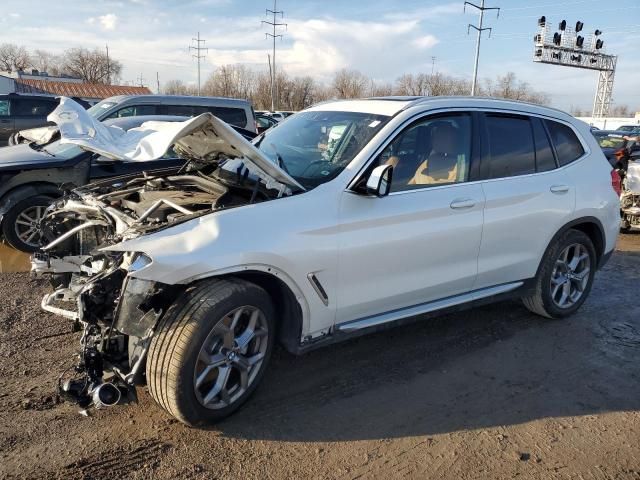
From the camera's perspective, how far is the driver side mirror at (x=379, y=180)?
333cm

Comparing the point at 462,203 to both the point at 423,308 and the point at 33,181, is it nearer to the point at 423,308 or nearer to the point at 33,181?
the point at 423,308

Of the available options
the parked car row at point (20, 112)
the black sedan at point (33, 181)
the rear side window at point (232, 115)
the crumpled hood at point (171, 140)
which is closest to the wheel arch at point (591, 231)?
the crumpled hood at point (171, 140)

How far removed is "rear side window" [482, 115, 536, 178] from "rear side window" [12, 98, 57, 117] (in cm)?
1355

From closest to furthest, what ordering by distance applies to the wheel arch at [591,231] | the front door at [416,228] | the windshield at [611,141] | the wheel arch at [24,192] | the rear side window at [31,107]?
1. the front door at [416,228]
2. the wheel arch at [591,231]
3. the wheel arch at [24,192]
4. the rear side window at [31,107]
5. the windshield at [611,141]

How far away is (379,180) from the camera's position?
10.9ft

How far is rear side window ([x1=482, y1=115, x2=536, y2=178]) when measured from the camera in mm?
4285

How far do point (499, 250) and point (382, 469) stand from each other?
2132mm

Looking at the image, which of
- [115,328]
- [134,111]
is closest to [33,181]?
[115,328]

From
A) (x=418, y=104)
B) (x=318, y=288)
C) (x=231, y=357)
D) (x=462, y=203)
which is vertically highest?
(x=418, y=104)

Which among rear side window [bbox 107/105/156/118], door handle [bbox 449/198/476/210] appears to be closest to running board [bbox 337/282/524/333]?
door handle [bbox 449/198/476/210]

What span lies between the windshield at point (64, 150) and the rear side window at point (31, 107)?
8.85 m

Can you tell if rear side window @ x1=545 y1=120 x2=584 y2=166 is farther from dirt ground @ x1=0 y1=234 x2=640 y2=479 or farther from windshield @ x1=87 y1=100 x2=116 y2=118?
windshield @ x1=87 y1=100 x2=116 y2=118

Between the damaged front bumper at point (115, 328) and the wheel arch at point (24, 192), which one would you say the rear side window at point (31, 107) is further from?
the damaged front bumper at point (115, 328)

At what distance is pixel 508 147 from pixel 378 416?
8.01 ft
